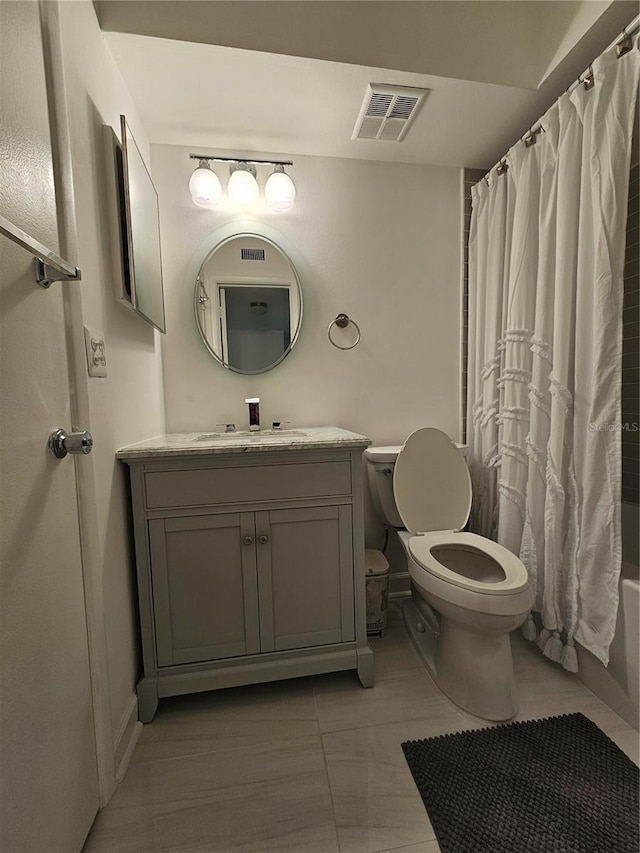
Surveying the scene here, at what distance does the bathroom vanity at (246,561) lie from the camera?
1.25 m

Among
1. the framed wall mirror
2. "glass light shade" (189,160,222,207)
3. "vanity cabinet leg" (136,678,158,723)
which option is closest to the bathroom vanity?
"vanity cabinet leg" (136,678,158,723)

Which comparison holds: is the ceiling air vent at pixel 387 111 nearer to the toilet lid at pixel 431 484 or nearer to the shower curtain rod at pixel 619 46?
the shower curtain rod at pixel 619 46

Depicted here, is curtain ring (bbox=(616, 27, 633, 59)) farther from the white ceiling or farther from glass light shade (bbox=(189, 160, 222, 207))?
glass light shade (bbox=(189, 160, 222, 207))

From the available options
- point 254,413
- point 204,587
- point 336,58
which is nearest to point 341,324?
point 254,413

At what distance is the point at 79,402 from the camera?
94cm

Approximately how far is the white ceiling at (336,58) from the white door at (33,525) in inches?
25.7

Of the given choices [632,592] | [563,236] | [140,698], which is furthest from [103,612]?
[563,236]

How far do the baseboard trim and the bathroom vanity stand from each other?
0.12 ft

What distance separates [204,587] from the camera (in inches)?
50.6

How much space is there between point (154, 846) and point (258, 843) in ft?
0.83

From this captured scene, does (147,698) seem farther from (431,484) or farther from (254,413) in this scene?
(431,484)

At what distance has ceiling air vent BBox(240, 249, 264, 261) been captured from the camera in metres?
1.79

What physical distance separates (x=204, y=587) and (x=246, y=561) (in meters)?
0.16

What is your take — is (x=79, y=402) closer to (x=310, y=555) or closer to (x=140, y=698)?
(x=310, y=555)
